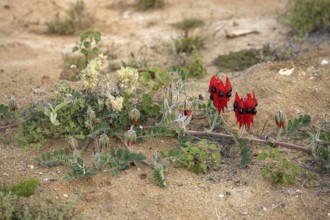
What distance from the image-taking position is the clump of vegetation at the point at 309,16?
5.98 metres

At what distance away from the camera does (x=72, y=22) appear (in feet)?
22.3

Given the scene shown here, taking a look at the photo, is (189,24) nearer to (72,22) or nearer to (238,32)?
(238,32)

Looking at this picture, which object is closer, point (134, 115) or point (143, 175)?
point (143, 175)

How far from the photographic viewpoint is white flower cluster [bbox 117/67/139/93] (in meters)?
3.77

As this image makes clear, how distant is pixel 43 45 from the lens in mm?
6434

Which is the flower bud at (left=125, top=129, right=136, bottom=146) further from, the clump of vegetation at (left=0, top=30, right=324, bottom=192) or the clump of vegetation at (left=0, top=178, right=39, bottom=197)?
the clump of vegetation at (left=0, top=178, right=39, bottom=197)

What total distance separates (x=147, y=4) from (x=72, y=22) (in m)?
1.15

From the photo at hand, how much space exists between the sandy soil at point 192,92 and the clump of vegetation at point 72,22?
107 mm

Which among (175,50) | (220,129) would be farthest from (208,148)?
(175,50)

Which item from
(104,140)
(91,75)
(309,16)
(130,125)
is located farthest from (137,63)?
(104,140)

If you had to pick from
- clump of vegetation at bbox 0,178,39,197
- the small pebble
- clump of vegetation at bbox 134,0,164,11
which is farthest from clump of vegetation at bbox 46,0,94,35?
clump of vegetation at bbox 0,178,39,197

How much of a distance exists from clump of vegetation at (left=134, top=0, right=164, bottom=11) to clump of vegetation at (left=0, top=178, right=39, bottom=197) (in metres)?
4.49

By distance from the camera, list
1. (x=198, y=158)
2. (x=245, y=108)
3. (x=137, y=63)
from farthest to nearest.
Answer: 1. (x=137, y=63)
2. (x=198, y=158)
3. (x=245, y=108)

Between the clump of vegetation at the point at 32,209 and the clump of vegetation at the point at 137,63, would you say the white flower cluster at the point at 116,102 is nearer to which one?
the clump of vegetation at the point at 32,209
